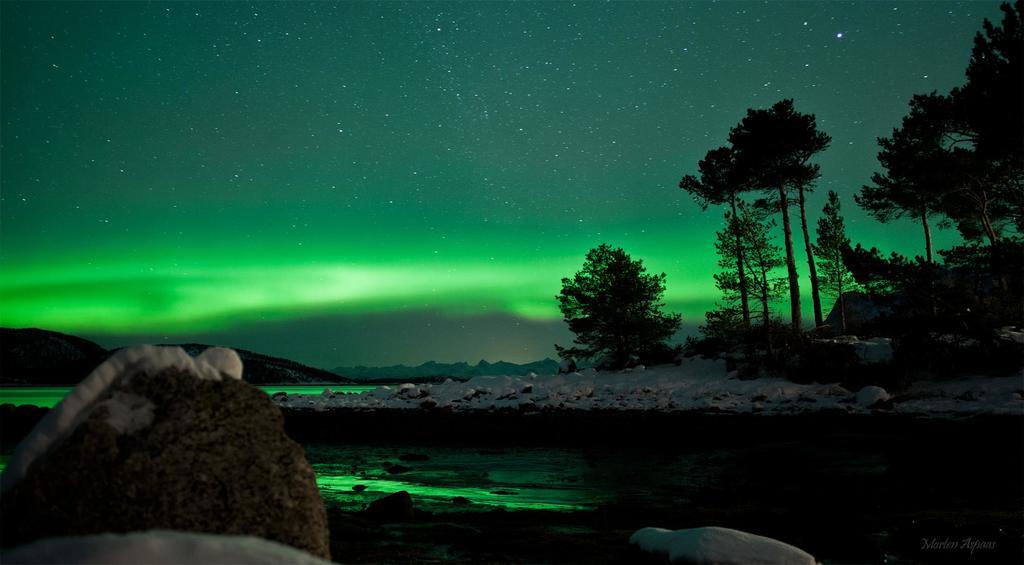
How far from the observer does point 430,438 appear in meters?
16.2

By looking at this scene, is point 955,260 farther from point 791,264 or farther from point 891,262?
point 791,264

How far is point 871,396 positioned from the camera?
16.8 meters

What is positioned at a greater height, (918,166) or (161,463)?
(918,166)

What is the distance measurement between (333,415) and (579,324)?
625 inches

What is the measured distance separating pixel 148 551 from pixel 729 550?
4.00 metres

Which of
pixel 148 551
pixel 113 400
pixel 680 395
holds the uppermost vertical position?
pixel 113 400

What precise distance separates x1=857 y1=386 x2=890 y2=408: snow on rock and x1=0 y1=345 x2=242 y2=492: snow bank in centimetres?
1778

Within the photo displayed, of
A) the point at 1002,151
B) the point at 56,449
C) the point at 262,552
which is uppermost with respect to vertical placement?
the point at 1002,151

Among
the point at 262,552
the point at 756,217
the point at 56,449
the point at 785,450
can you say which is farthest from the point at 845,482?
the point at 756,217

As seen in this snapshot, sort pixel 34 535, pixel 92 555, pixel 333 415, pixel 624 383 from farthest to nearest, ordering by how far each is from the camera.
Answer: pixel 624 383 < pixel 333 415 < pixel 34 535 < pixel 92 555

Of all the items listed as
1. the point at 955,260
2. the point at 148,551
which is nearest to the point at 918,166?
the point at 955,260

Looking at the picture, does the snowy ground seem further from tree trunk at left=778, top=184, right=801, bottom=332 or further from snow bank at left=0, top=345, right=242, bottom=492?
snow bank at left=0, top=345, right=242, bottom=492

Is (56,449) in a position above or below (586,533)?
above

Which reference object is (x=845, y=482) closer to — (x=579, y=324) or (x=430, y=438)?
(x=430, y=438)
